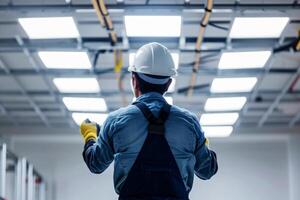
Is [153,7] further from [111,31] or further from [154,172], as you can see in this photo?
[154,172]

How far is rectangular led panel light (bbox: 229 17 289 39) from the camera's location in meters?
6.03

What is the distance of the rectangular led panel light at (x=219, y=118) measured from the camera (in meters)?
9.30

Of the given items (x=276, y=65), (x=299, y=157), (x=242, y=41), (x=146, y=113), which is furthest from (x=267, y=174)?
(x=146, y=113)

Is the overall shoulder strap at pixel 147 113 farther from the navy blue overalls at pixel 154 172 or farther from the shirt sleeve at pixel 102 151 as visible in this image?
the shirt sleeve at pixel 102 151

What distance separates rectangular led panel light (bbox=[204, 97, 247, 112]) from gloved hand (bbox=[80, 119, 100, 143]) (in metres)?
6.08

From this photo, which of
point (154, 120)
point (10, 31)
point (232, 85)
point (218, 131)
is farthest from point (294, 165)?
point (154, 120)

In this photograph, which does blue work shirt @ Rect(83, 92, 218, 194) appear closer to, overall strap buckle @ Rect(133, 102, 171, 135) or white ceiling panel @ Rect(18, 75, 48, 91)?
overall strap buckle @ Rect(133, 102, 171, 135)

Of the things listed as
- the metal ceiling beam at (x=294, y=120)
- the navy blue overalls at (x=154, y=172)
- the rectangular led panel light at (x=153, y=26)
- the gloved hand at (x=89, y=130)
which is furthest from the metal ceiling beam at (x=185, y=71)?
the navy blue overalls at (x=154, y=172)

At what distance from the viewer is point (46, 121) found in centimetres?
1034

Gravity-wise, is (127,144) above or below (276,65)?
below

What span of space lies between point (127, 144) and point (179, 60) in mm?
5069

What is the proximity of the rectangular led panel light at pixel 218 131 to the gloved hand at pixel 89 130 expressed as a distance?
24.7ft

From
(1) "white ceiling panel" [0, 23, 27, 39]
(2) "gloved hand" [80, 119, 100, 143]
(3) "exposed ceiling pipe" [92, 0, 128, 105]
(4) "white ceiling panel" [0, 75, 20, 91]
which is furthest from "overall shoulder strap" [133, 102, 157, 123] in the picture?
(4) "white ceiling panel" [0, 75, 20, 91]

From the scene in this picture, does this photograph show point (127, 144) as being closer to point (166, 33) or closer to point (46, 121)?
point (166, 33)
